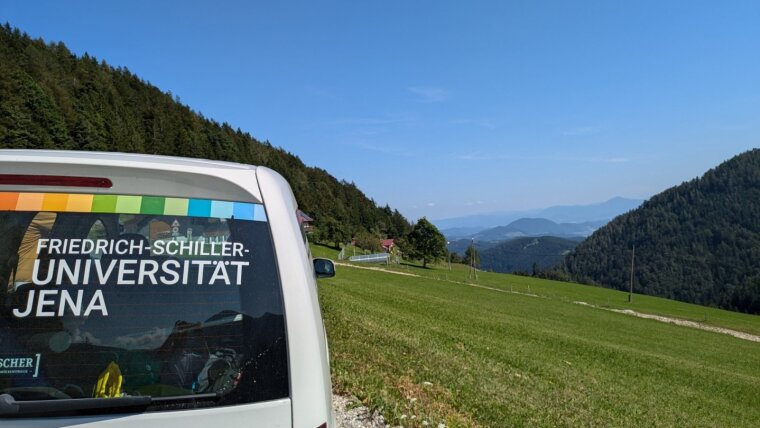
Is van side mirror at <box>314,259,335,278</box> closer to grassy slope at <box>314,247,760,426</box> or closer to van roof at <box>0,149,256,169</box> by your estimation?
grassy slope at <box>314,247,760,426</box>

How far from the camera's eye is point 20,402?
64.8 inches

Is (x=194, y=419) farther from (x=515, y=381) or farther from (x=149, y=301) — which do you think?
(x=515, y=381)

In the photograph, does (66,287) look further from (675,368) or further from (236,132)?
(236,132)

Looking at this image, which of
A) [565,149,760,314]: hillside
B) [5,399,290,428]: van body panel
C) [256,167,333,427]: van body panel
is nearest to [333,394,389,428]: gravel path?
[256,167,333,427]: van body panel

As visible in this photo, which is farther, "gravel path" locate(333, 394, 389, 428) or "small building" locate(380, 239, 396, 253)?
"small building" locate(380, 239, 396, 253)

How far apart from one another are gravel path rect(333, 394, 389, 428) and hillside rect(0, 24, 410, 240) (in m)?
85.5

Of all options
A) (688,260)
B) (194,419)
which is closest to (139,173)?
(194,419)

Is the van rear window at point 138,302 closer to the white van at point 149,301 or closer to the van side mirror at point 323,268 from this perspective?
the white van at point 149,301

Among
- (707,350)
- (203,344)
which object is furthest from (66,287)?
(707,350)

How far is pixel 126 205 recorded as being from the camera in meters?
1.91

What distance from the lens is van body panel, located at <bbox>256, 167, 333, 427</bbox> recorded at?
191 cm

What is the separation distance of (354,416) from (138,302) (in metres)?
3.82

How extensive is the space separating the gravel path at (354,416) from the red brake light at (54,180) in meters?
3.90

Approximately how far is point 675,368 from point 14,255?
20.1 m
